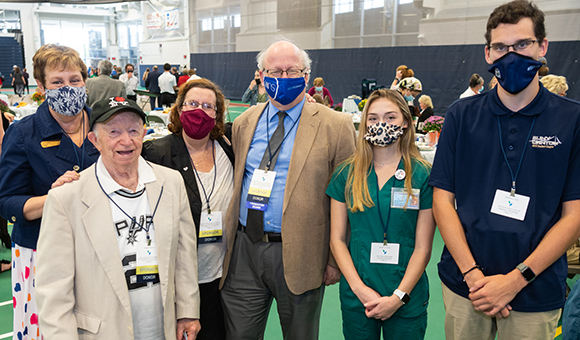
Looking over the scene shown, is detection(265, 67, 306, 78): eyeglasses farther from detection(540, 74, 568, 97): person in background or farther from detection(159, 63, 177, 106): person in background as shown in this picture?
detection(159, 63, 177, 106): person in background

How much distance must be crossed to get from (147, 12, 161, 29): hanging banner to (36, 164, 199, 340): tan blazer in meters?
28.7

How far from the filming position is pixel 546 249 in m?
1.58

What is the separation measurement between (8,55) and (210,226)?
3549 centimetres

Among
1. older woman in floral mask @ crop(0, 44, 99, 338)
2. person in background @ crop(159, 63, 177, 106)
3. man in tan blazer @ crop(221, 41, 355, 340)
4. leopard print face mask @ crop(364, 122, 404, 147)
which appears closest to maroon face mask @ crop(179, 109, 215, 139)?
man in tan blazer @ crop(221, 41, 355, 340)

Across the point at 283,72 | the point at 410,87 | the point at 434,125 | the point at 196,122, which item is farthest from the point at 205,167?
the point at 410,87

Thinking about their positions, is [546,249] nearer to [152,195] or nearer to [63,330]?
[152,195]

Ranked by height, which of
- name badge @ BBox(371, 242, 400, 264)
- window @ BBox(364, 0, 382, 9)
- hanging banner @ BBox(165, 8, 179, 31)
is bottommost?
name badge @ BBox(371, 242, 400, 264)

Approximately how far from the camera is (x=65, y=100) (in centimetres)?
202

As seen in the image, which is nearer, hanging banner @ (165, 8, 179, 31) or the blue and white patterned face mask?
the blue and white patterned face mask

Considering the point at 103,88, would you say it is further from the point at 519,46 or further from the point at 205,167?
the point at 519,46

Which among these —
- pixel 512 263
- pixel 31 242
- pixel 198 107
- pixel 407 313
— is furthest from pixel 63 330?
pixel 512 263

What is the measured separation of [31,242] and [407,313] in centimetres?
187

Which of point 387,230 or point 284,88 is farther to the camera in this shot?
point 284,88

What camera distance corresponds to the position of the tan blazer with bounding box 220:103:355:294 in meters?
2.08
